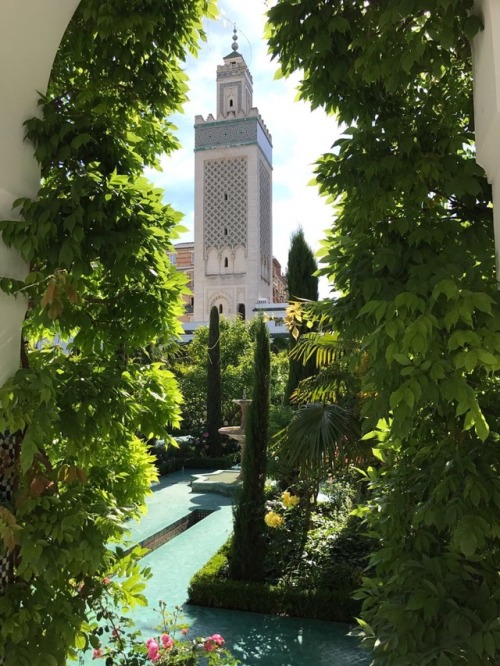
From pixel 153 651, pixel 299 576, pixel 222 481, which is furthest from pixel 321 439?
pixel 222 481

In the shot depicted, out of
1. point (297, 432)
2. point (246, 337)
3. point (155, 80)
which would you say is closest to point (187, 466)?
point (246, 337)

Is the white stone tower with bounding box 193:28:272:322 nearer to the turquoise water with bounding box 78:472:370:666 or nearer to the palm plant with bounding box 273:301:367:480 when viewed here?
the turquoise water with bounding box 78:472:370:666

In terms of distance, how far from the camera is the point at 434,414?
189 cm

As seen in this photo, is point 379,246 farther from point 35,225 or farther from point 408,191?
point 35,225

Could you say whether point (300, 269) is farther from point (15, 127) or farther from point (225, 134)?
point (225, 134)

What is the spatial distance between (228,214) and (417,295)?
3160cm

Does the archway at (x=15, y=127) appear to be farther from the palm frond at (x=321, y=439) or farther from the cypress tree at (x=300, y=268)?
the cypress tree at (x=300, y=268)

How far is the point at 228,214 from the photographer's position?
32.4 meters

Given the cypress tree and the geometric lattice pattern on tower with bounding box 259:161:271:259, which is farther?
the geometric lattice pattern on tower with bounding box 259:161:271:259

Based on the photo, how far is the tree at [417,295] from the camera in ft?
4.91

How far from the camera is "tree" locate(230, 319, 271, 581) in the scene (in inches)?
188

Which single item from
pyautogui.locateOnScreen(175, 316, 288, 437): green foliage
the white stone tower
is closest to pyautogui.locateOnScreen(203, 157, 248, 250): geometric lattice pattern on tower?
the white stone tower

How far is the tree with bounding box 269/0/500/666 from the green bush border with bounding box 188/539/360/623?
248 cm

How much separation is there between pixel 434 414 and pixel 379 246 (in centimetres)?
64
